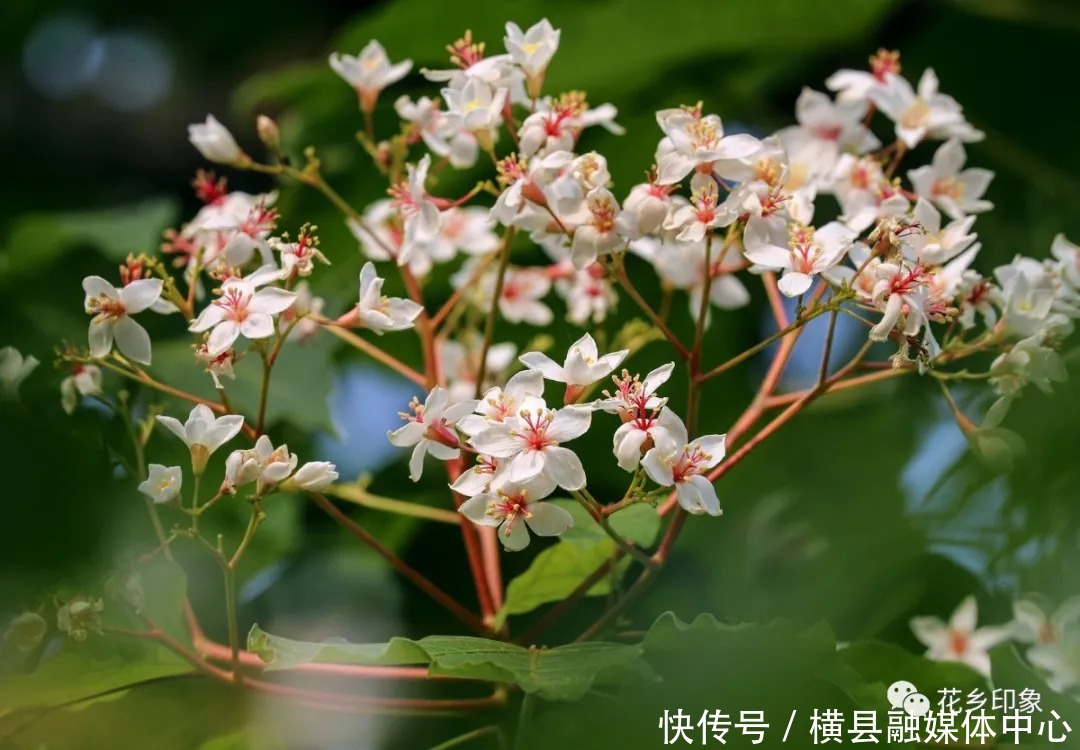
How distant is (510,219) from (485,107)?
0.34ft

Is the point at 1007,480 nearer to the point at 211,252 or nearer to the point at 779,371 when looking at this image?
the point at 779,371

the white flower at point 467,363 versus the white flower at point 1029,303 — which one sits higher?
the white flower at point 1029,303

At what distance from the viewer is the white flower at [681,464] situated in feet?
2.40

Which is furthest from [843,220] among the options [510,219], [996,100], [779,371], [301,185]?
[996,100]

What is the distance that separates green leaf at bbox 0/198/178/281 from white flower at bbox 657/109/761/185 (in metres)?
0.89

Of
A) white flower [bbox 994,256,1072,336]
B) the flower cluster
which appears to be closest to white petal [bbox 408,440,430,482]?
white flower [bbox 994,256,1072,336]

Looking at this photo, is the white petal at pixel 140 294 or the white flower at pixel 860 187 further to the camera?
the white flower at pixel 860 187

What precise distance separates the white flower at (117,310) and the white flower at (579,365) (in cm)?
27

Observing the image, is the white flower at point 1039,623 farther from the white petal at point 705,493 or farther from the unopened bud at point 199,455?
the unopened bud at point 199,455

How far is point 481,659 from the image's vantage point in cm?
72

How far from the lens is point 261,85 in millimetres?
1710

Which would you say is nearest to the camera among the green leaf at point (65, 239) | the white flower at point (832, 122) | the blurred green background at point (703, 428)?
the blurred green background at point (703, 428)

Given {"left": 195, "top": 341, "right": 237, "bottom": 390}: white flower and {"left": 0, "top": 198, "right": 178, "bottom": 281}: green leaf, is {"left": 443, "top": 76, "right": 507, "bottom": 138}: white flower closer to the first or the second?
{"left": 195, "top": 341, "right": 237, "bottom": 390}: white flower

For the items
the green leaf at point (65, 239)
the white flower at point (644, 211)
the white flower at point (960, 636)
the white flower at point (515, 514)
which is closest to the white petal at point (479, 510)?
the white flower at point (515, 514)
